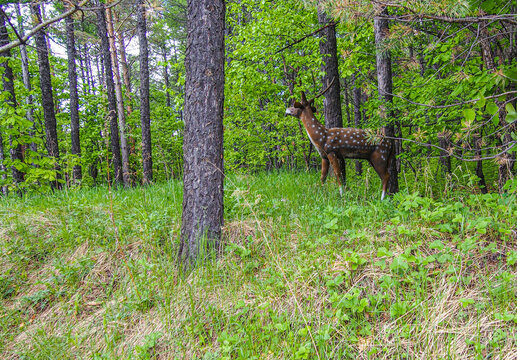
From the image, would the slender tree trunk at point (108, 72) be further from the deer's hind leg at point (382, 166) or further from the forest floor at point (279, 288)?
the deer's hind leg at point (382, 166)

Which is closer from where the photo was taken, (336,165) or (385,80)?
(336,165)

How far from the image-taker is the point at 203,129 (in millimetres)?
3174

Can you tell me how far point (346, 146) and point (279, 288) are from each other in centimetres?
274

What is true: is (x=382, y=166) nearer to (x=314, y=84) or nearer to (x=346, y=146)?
(x=346, y=146)

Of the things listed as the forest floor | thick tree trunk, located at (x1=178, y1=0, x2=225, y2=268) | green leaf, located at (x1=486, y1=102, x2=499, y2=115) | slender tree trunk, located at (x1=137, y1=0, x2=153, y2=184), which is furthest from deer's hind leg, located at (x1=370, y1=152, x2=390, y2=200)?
slender tree trunk, located at (x1=137, y1=0, x2=153, y2=184)

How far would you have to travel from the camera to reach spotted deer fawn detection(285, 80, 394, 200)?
4340 mm

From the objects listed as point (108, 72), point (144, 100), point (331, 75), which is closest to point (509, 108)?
point (331, 75)

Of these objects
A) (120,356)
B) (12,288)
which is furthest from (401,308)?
(12,288)

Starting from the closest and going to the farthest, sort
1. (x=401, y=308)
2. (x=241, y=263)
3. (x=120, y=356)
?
(x=401, y=308) → (x=120, y=356) → (x=241, y=263)

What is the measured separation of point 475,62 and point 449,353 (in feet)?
18.4

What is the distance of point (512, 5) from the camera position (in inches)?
126

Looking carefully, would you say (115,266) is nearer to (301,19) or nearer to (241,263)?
(241,263)

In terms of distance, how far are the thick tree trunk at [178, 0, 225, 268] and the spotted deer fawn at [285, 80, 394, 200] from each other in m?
1.96

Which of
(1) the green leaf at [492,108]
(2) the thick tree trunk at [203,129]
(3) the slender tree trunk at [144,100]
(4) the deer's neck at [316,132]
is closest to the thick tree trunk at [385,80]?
(4) the deer's neck at [316,132]
